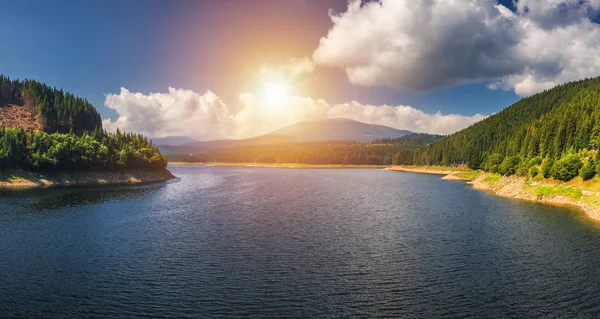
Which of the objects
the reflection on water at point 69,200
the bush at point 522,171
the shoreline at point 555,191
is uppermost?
the bush at point 522,171

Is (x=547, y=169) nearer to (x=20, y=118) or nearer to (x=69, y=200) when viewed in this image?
(x=69, y=200)

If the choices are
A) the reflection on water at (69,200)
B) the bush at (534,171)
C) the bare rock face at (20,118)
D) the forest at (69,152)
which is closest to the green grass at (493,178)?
the bush at (534,171)

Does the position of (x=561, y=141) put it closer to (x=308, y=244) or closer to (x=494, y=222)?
(x=494, y=222)

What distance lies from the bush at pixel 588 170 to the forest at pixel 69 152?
482 feet

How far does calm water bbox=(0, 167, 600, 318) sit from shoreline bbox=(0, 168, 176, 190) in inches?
2083

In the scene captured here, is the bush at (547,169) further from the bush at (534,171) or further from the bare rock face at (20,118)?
the bare rock face at (20,118)

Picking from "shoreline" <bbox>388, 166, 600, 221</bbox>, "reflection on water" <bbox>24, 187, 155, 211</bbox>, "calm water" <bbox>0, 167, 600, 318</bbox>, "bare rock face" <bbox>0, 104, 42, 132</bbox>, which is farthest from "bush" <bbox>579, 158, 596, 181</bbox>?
"bare rock face" <bbox>0, 104, 42, 132</bbox>

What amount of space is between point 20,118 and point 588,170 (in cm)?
25456

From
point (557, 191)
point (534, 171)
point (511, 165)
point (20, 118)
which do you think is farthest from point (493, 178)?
point (20, 118)

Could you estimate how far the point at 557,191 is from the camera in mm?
73688

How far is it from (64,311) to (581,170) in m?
90.5

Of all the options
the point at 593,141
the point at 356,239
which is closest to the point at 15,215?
the point at 356,239

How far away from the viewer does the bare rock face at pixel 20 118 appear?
17868cm

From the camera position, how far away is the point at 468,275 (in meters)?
30.0
